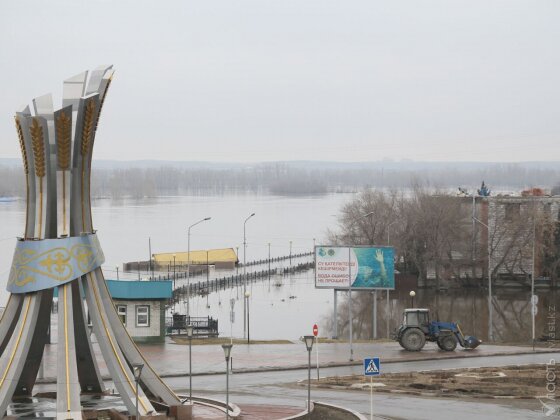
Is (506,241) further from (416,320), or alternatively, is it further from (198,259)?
(416,320)

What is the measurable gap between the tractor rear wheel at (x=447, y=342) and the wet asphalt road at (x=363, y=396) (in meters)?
3.60

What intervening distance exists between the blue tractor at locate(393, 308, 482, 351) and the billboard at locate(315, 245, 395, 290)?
7.41 m

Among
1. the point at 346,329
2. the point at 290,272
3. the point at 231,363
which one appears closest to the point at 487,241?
the point at 290,272

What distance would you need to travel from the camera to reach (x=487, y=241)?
102750 millimetres

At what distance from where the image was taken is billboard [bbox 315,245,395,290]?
5838 centimetres

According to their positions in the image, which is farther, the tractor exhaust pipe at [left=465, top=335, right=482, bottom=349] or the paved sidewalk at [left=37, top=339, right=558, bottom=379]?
the tractor exhaust pipe at [left=465, top=335, right=482, bottom=349]

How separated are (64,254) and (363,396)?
11.2 metres

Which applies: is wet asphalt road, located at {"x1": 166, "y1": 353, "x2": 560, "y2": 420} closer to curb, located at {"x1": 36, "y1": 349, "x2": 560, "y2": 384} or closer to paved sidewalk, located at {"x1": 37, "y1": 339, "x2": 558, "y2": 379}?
curb, located at {"x1": 36, "y1": 349, "x2": 560, "y2": 384}

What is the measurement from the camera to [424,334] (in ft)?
166

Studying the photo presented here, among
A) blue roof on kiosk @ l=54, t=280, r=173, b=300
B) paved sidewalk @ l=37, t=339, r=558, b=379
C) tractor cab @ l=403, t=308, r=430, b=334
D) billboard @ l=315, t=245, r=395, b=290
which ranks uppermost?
billboard @ l=315, t=245, r=395, b=290

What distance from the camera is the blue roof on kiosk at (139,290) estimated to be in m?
51.6

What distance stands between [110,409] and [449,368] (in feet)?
57.2

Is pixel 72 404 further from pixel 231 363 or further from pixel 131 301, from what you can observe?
pixel 131 301

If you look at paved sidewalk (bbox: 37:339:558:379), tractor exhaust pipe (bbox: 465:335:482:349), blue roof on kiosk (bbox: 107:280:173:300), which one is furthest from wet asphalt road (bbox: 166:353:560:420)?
blue roof on kiosk (bbox: 107:280:173:300)
